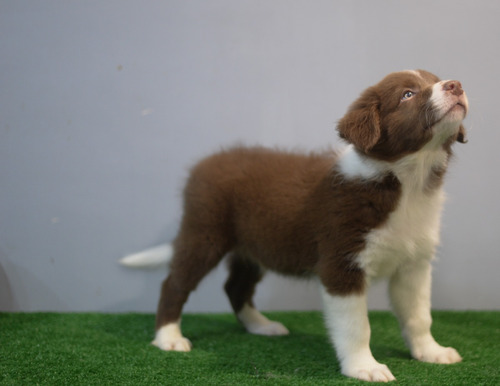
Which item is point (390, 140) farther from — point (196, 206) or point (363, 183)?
point (196, 206)

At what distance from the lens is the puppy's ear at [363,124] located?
269 centimetres

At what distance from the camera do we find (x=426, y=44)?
425 cm

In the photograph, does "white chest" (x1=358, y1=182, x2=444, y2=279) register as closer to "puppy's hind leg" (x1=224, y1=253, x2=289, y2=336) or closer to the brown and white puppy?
the brown and white puppy

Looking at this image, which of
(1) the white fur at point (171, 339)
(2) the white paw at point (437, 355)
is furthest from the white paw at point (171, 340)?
(2) the white paw at point (437, 355)

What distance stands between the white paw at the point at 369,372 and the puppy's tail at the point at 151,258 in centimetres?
172

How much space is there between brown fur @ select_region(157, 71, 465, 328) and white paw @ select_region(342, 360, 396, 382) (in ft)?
1.26

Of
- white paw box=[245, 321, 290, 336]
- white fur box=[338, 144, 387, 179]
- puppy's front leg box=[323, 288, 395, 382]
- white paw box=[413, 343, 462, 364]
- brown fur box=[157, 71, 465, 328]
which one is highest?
white fur box=[338, 144, 387, 179]

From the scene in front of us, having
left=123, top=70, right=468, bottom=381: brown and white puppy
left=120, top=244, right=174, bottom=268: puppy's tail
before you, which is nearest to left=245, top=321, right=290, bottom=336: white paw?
left=123, top=70, right=468, bottom=381: brown and white puppy

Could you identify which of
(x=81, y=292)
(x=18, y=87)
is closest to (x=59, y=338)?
(x=81, y=292)

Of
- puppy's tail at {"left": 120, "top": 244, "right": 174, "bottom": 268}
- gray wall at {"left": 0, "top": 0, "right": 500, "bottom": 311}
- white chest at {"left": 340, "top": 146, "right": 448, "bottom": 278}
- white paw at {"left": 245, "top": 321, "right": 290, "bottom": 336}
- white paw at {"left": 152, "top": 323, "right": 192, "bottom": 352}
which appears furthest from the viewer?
gray wall at {"left": 0, "top": 0, "right": 500, "bottom": 311}

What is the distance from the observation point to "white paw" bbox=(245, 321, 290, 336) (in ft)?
12.7

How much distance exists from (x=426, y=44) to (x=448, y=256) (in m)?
1.74

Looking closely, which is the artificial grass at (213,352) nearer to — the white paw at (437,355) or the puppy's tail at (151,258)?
the white paw at (437,355)

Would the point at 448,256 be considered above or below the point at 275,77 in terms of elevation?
below
